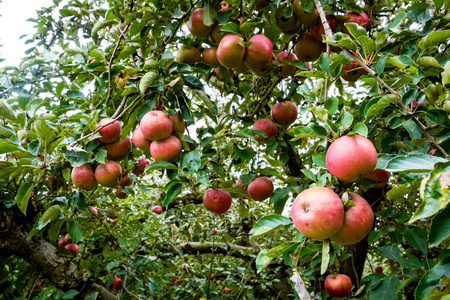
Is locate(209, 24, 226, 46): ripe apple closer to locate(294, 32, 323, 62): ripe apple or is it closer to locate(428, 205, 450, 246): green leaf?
locate(294, 32, 323, 62): ripe apple

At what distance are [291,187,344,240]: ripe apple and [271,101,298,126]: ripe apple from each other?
3.57 ft

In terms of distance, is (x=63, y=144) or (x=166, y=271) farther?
(x=166, y=271)

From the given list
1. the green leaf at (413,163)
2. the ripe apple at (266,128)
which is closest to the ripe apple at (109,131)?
the ripe apple at (266,128)

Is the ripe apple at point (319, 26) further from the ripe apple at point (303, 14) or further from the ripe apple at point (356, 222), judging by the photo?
the ripe apple at point (356, 222)

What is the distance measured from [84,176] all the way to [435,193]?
50.2 inches

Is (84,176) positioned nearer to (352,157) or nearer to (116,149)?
(116,149)

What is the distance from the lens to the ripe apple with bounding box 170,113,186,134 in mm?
1368

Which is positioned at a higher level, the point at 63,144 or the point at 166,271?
the point at 63,144

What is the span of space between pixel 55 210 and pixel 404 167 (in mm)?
1557

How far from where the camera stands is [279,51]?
5.47ft

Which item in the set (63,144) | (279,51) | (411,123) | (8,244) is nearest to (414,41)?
(411,123)

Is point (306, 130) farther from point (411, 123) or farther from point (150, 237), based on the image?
point (150, 237)

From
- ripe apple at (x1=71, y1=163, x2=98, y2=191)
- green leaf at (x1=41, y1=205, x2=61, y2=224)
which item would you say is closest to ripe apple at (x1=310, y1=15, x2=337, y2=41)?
ripe apple at (x1=71, y1=163, x2=98, y2=191)

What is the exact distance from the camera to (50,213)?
155cm
